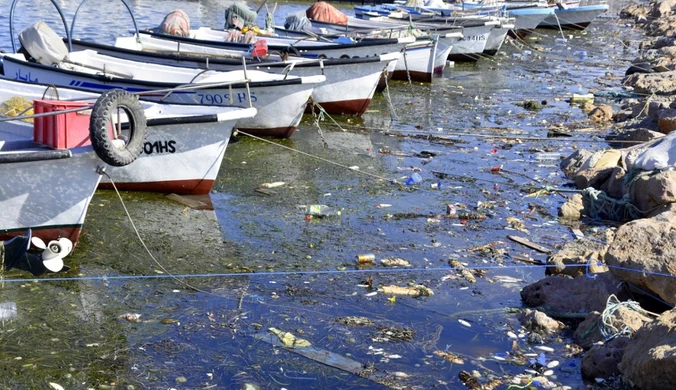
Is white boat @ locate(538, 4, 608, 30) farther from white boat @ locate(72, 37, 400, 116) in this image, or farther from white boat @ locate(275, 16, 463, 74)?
white boat @ locate(72, 37, 400, 116)

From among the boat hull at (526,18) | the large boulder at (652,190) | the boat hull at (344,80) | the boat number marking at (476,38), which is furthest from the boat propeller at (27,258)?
the boat hull at (526,18)

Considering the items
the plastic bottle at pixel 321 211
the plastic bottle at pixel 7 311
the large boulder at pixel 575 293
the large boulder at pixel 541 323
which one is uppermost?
the large boulder at pixel 575 293

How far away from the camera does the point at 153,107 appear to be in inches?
382

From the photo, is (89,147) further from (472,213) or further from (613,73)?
(613,73)

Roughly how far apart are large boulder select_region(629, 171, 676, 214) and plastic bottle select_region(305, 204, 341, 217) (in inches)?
129

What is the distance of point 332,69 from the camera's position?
45.4 ft

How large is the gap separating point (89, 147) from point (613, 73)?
1819 centimetres

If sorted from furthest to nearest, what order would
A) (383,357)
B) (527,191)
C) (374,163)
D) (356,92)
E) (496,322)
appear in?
(356,92) → (374,163) → (527,191) → (496,322) → (383,357)

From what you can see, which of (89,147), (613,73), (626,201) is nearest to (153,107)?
(89,147)

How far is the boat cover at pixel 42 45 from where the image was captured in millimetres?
12320

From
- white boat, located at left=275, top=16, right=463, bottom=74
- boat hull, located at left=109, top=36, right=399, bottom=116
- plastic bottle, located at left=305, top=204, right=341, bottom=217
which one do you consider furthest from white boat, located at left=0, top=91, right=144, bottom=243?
white boat, located at left=275, top=16, right=463, bottom=74

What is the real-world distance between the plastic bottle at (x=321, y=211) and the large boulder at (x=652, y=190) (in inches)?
129

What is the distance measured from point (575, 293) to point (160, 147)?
16.0 feet

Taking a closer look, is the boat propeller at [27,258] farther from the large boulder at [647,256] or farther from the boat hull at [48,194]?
the large boulder at [647,256]
